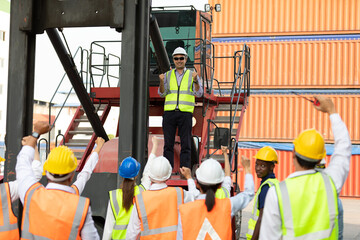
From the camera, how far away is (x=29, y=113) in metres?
5.89

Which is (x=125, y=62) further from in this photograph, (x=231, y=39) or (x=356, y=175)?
(x=231, y=39)

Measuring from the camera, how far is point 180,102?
7.54 m

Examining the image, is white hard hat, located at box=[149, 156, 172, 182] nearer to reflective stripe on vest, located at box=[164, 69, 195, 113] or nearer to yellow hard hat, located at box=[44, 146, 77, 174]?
yellow hard hat, located at box=[44, 146, 77, 174]

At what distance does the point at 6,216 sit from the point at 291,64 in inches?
954

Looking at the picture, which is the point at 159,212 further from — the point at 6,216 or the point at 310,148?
the point at 310,148

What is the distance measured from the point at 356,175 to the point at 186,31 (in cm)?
1688

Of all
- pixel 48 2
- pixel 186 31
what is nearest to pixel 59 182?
pixel 48 2

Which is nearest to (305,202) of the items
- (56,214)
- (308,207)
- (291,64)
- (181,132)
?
(308,207)

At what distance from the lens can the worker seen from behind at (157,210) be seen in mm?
4391

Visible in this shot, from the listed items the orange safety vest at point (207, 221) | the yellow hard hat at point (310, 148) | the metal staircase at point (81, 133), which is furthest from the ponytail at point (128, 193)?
the metal staircase at point (81, 133)

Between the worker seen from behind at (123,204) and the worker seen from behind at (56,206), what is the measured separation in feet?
2.73

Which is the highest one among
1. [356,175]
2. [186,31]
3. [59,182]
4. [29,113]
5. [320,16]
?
[320,16]

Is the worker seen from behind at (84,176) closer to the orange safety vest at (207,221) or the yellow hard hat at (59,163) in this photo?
the yellow hard hat at (59,163)

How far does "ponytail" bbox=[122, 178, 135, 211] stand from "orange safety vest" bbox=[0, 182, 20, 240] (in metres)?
0.94
